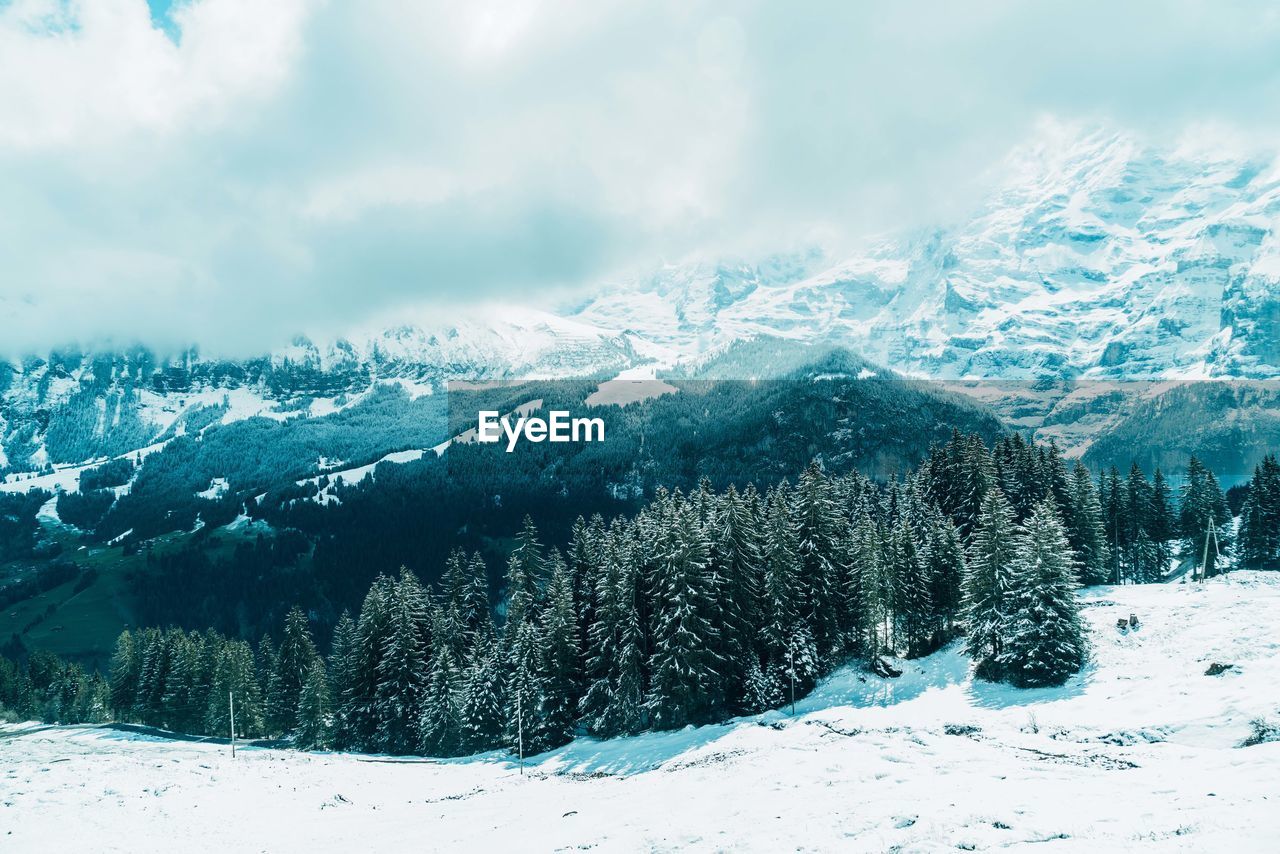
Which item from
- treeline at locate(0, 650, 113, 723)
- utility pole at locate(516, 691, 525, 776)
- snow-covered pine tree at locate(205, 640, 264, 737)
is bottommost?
treeline at locate(0, 650, 113, 723)

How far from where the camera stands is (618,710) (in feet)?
191

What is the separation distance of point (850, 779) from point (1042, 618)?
1121 inches

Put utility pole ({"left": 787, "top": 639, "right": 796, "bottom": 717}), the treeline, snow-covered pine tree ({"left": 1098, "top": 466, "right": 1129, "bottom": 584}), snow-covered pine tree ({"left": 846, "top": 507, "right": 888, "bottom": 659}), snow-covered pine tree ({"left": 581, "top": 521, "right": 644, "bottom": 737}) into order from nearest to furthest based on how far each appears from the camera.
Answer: utility pole ({"left": 787, "top": 639, "right": 796, "bottom": 717}) → snow-covered pine tree ({"left": 581, "top": 521, "right": 644, "bottom": 737}) → snow-covered pine tree ({"left": 846, "top": 507, "right": 888, "bottom": 659}) → snow-covered pine tree ({"left": 1098, "top": 466, "right": 1129, "bottom": 584}) → the treeline

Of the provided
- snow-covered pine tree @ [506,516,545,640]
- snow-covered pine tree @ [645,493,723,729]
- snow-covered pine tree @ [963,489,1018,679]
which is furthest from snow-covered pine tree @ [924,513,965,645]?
snow-covered pine tree @ [506,516,545,640]

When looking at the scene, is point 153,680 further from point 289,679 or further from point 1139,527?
point 1139,527

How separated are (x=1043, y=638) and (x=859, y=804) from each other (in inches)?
1246

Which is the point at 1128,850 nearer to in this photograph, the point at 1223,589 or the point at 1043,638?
the point at 1043,638

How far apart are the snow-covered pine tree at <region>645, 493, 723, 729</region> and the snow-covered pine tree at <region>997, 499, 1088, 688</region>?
68.4 feet

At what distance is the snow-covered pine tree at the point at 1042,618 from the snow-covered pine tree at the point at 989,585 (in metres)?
0.66

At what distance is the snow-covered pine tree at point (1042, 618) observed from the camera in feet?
164

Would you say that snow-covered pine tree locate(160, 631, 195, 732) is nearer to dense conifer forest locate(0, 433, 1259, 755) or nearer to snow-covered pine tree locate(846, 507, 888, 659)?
dense conifer forest locate(0, 433, 1259, 755)

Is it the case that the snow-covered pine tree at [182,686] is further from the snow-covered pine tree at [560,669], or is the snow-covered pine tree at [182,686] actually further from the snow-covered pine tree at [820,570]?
the snow-covered pine tree at [820,570]

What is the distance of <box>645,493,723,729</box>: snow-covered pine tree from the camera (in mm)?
56812

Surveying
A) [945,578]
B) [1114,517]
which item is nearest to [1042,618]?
[945,578]
